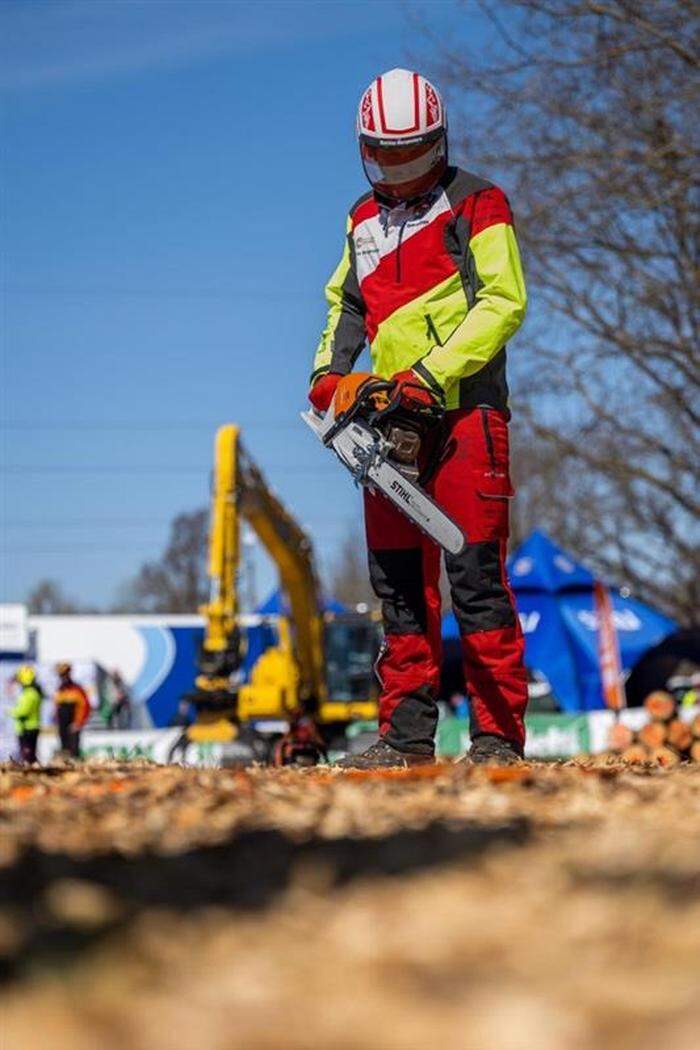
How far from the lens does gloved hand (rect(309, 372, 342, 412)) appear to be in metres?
6.25

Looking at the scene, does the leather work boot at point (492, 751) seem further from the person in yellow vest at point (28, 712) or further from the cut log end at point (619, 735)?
the person in yellow vest at point (28, 712)

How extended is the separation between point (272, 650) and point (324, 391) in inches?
734

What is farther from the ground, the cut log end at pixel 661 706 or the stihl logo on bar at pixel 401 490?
the stihl logo on bar at pixel 401 490

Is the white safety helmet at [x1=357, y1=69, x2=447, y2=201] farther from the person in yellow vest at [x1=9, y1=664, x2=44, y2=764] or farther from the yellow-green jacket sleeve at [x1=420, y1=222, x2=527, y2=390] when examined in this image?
the person in yellow vest at [x1=9, y1=664, x2=44, y2=764]

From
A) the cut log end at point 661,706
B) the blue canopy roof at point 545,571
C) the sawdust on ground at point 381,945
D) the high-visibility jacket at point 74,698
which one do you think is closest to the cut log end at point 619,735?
the cut log end at point 661,706

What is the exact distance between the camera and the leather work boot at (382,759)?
588cm

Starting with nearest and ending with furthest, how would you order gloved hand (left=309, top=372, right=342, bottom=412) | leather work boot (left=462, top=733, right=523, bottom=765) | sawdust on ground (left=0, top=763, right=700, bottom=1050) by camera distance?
sawdust on ground (left=0, top=763, right=700, bottom=1050)
leather work boot (left=462, top=733, right=523, bottom=765)
gloved hand (left=309, top=372, right=342, bottom=412)

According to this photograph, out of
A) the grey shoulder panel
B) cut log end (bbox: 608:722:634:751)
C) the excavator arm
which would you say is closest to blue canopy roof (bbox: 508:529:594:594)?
the excavator arm

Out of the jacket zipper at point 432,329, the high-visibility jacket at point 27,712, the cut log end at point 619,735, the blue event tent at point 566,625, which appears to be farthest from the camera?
the blue event tent at point 566,625

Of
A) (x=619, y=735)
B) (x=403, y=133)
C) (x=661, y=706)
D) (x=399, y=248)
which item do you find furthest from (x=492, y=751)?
(x=619, y=735)

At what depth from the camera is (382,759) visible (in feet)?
19.5

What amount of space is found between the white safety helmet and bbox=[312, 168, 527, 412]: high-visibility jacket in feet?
0.28

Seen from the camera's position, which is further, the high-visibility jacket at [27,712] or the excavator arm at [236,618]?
the high-visibility jacket at [27,712]

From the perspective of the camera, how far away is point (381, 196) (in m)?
6.27
